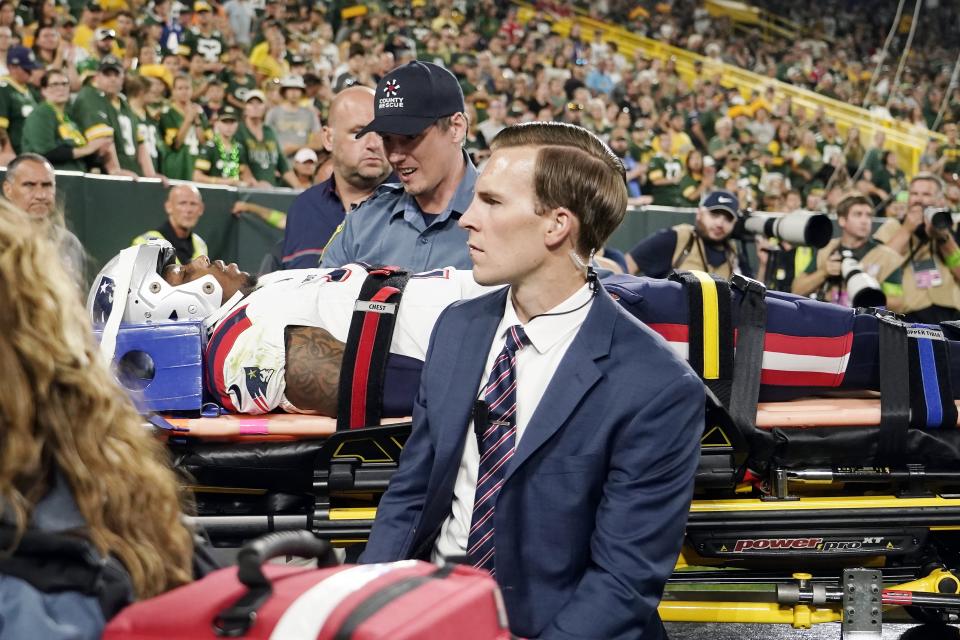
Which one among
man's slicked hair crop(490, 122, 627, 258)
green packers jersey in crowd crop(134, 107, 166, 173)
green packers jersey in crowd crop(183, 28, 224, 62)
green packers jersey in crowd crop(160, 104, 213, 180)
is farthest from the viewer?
green packers jersey in crowd crop(183, 28, 224, 62)

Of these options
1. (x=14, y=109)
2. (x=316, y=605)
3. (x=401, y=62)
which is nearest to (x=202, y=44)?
(x=401, y=62)

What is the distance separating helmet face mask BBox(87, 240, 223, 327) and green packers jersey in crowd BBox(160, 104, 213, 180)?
6.43 m

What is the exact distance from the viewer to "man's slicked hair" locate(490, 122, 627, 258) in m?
2.48

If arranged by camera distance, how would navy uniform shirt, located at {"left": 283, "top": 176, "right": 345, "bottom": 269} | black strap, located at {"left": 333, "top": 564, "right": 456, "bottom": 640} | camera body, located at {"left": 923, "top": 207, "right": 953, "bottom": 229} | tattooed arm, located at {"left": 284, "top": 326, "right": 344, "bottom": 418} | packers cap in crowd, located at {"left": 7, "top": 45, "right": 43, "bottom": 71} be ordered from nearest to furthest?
black strap, located at {"left": 333, "top": 564, "right": 456, "bottom": 640}, tattooed arm, located at {"left": 284, "top": 326, "right": 344, "bottom": 418}, navy uniform shirt, located at {"left": 283, "top": 176, "right": 345, "bottom": 269}, camera body, located at {"left": 923, "top": 207, "right": 953, "bottom": 229}, packers cap in crowd, located at {"left": 7, "top": 45, "right": 43, "bottom": 71}

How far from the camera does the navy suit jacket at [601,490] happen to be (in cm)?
233

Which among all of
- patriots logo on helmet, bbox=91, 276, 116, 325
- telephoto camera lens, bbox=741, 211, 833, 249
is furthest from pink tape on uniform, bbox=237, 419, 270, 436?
telephoto camera lens, bbox=741, 211, 833, 249

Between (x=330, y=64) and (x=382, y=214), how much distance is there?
33.4 feet

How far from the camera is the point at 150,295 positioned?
3605mm

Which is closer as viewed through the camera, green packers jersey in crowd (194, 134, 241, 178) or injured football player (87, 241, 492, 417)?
injured football player (87, 241, 492, 417)

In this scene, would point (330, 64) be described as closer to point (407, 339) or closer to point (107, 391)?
point (407, 339)

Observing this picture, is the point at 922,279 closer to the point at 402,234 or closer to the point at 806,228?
the point at 806,228

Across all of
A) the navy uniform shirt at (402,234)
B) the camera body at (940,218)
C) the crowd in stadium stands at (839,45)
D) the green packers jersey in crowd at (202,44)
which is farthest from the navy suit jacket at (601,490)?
the crowd in stadium stands at (839,45)

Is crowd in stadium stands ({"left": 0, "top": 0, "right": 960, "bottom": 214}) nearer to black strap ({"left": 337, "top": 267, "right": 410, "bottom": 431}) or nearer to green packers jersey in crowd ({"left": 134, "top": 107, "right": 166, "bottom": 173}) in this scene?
green packers jersey in crowd ({"left": 134, "top": 107, "right": 166, "bottom": 173})

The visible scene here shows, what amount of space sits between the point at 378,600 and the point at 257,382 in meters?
2.03
